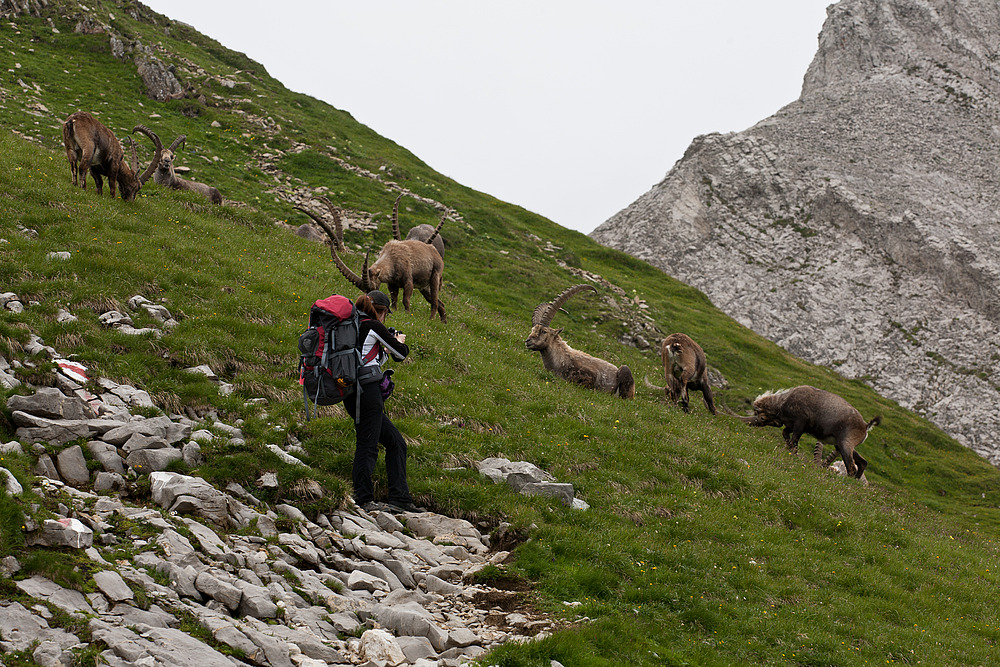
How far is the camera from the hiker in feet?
32.7

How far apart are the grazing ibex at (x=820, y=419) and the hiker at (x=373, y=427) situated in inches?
637

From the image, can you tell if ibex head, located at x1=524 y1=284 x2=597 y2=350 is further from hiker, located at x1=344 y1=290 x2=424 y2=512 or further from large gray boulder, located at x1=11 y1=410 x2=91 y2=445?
large gray boulder, located at x1=11 y1=410 x2=91 y2=445

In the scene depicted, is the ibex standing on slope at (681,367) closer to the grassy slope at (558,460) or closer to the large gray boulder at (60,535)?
the grassy slope at (558,460)

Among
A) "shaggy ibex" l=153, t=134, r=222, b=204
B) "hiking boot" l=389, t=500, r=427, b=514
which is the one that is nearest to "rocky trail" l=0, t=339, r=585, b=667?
"hiking boot" l=389, t=500, r=427, b=514

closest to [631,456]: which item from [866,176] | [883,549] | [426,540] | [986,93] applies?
[883,549]

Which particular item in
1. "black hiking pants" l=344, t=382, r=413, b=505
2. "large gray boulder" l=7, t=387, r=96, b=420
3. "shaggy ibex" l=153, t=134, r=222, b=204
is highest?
"shaggy ibex" l=153, t=134, r=222, b=204

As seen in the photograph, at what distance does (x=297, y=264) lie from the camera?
2111 cm

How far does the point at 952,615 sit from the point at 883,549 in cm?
230

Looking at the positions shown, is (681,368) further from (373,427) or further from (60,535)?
(60,535)

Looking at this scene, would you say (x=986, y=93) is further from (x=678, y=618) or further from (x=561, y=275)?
(x=678, y=618)

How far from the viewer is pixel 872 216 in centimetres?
7488

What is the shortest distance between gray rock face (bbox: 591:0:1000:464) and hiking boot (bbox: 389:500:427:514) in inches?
2269

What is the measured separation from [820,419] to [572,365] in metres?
8.66

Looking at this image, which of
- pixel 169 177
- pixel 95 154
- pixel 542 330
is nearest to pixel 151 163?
pixel 95 154
